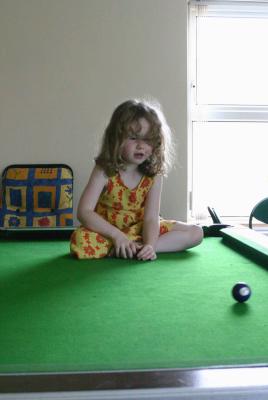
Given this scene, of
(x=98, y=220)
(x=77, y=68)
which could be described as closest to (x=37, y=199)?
(x=77, y=68)

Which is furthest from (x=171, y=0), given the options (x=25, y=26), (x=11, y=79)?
(x=11, y=79)

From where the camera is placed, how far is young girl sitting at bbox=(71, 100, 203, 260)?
180cm

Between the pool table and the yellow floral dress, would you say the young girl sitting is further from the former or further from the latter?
the pool table

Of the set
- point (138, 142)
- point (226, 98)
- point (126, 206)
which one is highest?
point (226, 98)

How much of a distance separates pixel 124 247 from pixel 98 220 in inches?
7.0

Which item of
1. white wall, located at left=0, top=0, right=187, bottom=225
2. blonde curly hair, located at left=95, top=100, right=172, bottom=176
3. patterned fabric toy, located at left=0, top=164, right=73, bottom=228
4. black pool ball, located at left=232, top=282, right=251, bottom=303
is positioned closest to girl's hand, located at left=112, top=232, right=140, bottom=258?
blonde curly hair, located at left=95, top=100, right=172, bottom=176

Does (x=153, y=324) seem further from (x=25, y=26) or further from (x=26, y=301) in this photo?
(x=25, y=26)

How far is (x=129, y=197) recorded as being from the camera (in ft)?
6.63

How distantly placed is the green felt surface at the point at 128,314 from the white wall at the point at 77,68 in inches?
66.6

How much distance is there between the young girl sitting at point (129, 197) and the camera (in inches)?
70.8

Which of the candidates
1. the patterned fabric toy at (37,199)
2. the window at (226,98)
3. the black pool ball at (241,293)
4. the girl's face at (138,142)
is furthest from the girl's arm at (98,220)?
the window at (226,98)

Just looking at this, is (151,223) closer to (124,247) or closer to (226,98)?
(124,247)

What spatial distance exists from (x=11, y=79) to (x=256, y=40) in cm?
179

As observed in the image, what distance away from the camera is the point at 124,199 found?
203 centimetres
